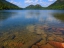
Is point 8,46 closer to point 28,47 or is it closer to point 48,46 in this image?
point 28,47

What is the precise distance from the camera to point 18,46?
9578 millimetres

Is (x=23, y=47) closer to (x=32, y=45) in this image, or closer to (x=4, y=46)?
(x=32, y=45)

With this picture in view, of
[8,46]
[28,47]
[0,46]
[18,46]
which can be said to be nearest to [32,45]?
[28,47]

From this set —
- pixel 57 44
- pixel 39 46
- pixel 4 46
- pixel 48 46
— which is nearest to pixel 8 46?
pixel 4 46

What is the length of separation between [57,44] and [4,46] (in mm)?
4815

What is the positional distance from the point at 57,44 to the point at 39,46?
5.67ft

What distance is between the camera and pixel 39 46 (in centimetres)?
958

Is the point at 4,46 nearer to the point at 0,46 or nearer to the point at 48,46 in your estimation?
the point at 0,46

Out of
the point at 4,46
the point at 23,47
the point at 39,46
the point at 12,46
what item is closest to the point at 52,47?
the point at 39,46

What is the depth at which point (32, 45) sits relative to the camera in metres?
9.62

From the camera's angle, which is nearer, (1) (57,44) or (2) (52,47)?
(2) (52,47)

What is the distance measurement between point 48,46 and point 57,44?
101 centimetres

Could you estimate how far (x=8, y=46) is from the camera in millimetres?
9633

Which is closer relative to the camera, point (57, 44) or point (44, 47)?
point (44, 47)
